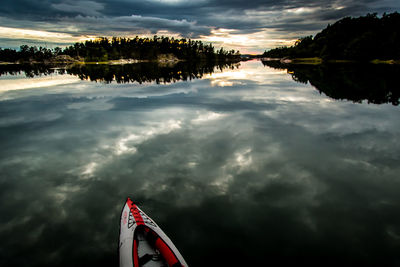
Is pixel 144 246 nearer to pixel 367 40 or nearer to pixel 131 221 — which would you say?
pixel 131 221

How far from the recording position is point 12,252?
859 centimetres

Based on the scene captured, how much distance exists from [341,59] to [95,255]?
193m

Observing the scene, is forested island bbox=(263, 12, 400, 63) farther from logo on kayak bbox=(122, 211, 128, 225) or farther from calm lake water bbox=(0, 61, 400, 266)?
logo on kayak bbox=(122, 211, 128, 225)

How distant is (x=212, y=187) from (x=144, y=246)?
5.47 meters

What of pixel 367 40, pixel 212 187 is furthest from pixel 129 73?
pixel 367 40

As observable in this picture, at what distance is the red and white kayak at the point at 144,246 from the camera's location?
7.07 metres

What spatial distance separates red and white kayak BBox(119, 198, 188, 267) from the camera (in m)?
7.07

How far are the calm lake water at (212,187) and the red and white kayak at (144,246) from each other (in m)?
1.05

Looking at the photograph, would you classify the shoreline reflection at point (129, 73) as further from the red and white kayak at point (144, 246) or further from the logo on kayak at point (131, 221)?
the red and white kayak at point (144, 246)

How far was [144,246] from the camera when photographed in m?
7.91

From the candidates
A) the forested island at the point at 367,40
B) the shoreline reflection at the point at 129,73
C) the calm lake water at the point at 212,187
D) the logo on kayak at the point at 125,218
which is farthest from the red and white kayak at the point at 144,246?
the forested island at the point at 367,40

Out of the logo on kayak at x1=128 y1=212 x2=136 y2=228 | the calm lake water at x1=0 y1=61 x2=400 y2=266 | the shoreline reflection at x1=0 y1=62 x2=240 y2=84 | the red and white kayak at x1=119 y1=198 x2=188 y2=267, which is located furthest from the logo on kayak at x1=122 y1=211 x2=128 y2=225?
the shoreline reflection at x1=0 y1=62 x2=240 y2=84

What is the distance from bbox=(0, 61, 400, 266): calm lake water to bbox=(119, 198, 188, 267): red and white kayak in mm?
1053

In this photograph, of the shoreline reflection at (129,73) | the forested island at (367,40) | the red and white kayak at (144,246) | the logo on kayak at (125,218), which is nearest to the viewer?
the red and white kayak at (144,246)
